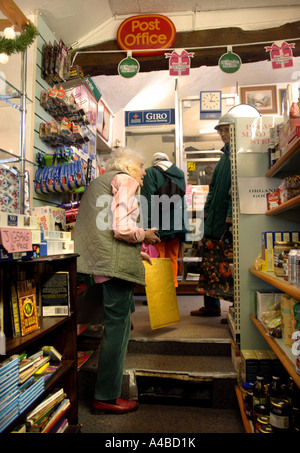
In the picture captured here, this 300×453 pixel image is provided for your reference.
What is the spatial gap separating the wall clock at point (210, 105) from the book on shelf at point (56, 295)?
3619 mm

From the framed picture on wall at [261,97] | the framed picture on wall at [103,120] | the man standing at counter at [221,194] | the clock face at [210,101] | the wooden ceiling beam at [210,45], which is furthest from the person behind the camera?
the framed picture on wall at [261,97]

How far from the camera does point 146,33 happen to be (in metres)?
3.54

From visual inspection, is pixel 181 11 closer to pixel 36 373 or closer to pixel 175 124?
pixel 175 124

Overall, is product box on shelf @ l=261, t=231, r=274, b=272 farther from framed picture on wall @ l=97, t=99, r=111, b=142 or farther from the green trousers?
framed picture on wall @ l=97, t=99, r=111, b=142

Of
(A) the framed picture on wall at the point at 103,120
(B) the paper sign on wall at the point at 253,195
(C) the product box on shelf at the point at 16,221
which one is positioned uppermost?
(A) the framed picture on wall at the point at 103,120

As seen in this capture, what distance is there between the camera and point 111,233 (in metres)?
1.79

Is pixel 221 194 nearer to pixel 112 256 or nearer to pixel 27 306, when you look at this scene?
pixel 112 256

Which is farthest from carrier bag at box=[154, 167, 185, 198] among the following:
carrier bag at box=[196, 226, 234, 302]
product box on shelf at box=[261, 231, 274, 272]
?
product box on shelf at box=[261, 231, 274, 272]

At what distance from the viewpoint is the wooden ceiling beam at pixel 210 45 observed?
3.48 meters

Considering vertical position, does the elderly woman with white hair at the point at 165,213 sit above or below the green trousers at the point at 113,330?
above

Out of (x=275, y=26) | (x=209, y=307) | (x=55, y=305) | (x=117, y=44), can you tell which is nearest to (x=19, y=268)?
(x=55, y=305)

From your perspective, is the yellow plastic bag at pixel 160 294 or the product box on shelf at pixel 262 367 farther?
the yellow plastic bag at pixel 160 294

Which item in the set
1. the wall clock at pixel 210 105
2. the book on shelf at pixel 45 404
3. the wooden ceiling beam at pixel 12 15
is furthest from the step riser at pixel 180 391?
the wall clock at pixel 210 105
